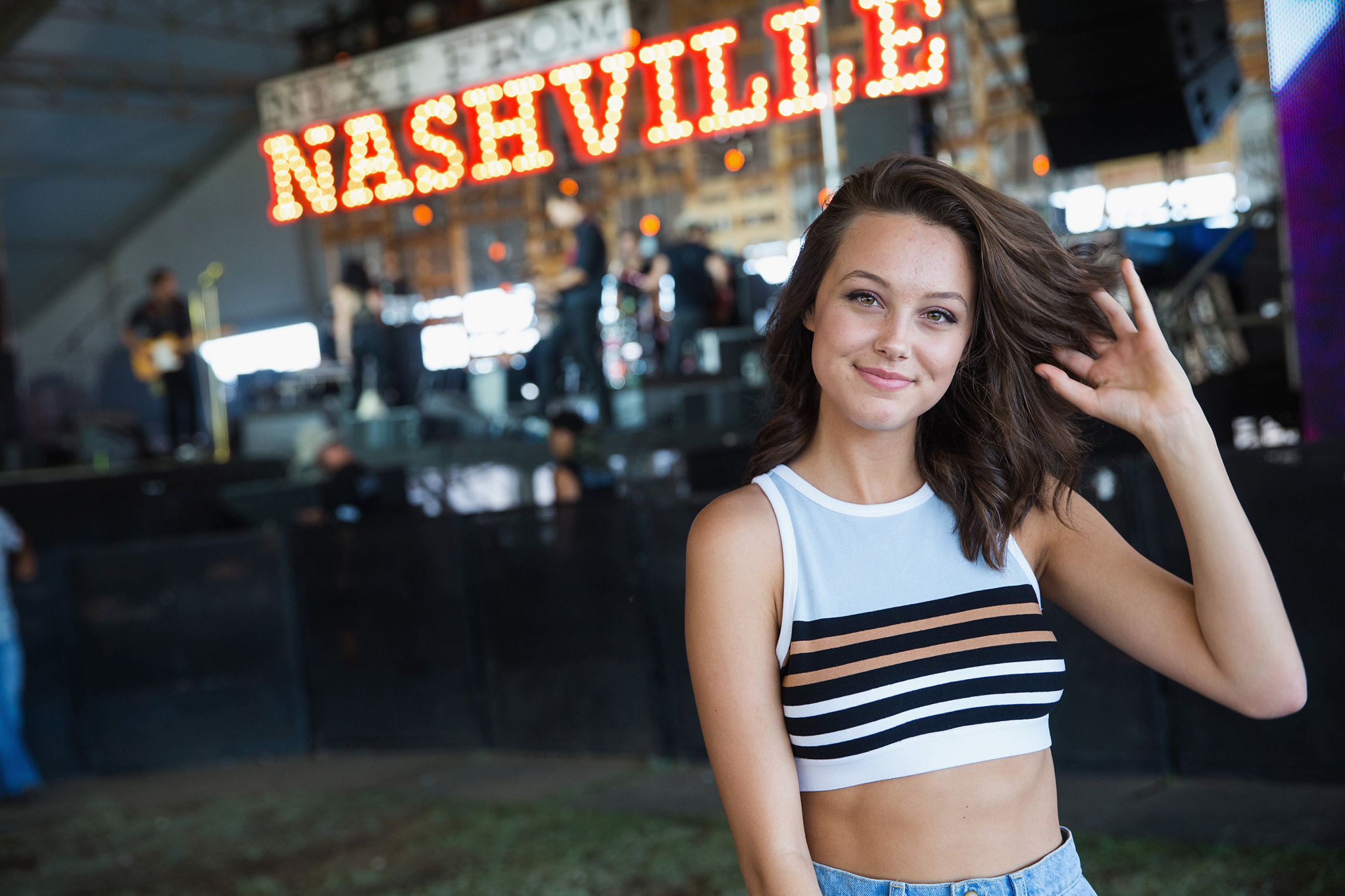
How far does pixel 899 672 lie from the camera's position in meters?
1.36

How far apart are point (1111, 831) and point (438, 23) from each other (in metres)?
14.4

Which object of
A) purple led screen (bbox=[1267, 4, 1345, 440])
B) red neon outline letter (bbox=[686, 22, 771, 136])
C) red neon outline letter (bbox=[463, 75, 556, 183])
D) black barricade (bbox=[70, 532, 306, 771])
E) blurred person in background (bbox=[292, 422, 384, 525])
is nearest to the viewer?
purple led screen (bbox=[1267, 4, 1345, 440])

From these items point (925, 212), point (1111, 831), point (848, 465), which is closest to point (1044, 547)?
point (848, 465)

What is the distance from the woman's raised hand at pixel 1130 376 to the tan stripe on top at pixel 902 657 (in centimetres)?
29

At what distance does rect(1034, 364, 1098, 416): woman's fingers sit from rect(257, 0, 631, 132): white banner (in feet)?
18.4

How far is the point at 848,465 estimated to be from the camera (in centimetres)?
148

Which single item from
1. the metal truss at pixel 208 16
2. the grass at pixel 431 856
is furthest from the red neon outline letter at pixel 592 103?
the metal truss at pixel 208 16

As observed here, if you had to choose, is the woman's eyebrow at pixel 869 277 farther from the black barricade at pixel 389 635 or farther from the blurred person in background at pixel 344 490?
the blurred person in background at pixel 344 490

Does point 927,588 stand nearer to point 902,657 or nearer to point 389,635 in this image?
point 902,657

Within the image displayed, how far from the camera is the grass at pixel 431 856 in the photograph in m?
3.58

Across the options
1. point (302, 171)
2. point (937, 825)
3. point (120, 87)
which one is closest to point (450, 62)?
point (302, 171)

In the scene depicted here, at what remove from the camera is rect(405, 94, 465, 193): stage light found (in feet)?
25.8

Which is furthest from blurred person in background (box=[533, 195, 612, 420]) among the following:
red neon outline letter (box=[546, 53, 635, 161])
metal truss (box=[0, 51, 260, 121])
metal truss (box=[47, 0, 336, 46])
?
metal truss (box=[0, 51, 260, 121])

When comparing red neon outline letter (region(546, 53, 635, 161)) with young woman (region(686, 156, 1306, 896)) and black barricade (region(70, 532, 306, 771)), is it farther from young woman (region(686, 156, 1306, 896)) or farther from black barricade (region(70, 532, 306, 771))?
young woman (region(686, 156, 1306, 896))
